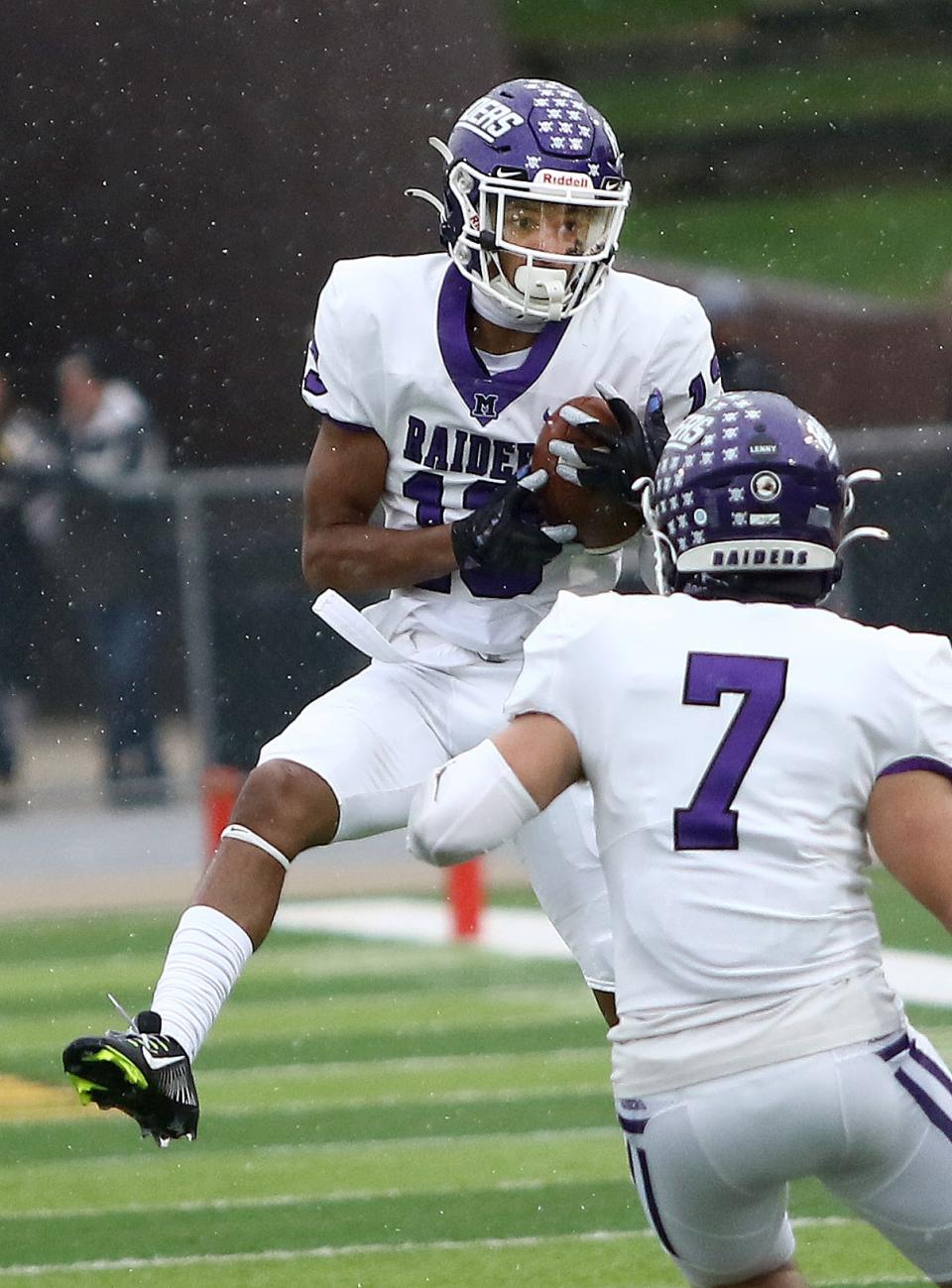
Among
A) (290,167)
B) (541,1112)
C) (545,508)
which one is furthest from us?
(290,167)

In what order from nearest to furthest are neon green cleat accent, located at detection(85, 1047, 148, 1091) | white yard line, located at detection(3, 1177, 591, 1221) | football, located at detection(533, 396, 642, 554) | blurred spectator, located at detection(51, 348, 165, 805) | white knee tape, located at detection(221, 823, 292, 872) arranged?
neon green cleat accent, located at detection(85, 1047, 148, 1091) < white knee tape, located at detection(221, 823, 292, 872) < football, located at detection(533, 396, 642, 554) < white yard line, located at detection(3, 1177, 591, 1221) < blurred spectator, located at detection(51, 348, 165, 805)

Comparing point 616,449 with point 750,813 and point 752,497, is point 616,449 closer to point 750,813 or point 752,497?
point 752,497

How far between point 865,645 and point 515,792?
0.43 metres

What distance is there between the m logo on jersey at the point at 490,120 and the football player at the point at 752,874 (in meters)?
1.45

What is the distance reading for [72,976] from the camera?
8078mm

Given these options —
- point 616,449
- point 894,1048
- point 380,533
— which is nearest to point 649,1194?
point 894,1048

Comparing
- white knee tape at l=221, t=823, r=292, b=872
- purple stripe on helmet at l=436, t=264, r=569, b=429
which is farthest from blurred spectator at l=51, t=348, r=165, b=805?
white knee tape at l=221, t=823, r=292, b=872

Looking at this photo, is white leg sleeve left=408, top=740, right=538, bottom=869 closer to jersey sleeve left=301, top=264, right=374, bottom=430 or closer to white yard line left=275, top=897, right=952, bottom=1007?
jersey sleeve left=301, top=264, right=374, bottom=430

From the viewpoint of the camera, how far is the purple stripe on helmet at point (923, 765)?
2.97 m

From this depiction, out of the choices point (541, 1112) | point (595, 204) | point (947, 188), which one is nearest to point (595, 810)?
point (595, 204)

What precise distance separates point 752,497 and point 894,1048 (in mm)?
652

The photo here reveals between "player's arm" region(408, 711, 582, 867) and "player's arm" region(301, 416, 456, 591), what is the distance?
1240 mm

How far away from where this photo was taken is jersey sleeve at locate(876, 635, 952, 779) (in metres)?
2.97

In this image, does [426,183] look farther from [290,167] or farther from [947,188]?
[947,188]
